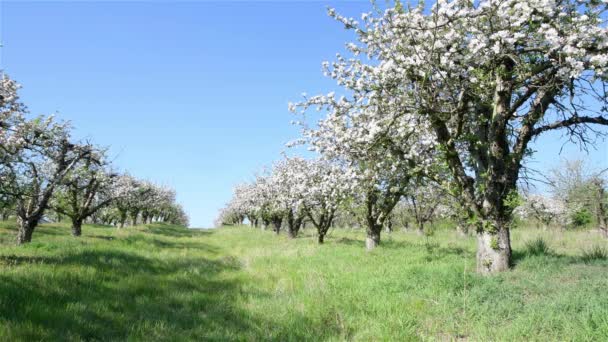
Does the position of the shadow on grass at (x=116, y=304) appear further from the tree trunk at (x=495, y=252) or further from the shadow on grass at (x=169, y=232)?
the shadow on grass at (x=169, y=232)

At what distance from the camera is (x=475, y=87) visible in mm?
9383

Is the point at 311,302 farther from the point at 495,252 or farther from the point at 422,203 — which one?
the point at 422,203

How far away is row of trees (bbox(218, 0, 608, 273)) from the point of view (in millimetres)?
8234

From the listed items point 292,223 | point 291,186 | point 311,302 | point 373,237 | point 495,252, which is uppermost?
point 291,186

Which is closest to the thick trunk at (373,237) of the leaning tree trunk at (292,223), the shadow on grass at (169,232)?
the leaning tree trunk at (292,223)

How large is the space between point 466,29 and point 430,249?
10387 millimetres

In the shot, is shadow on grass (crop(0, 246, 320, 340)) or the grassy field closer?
the grassy field

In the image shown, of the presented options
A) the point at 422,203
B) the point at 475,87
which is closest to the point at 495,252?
the point at 475,87

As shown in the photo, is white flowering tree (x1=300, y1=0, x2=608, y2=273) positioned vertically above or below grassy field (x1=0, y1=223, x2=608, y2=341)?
above

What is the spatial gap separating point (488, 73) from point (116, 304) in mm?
9896

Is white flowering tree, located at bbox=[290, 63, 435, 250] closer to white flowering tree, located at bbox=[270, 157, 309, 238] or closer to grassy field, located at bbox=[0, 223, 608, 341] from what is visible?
grassy field, located at bbox=[0, 223, 608, 341]

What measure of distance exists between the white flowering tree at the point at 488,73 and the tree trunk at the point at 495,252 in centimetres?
3

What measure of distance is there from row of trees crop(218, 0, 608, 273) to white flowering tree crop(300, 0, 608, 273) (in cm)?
3

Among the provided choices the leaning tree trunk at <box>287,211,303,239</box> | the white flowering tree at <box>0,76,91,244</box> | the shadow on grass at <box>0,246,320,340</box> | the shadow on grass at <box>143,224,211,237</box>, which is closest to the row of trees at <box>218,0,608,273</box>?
the shadow on grass at <box>0,246,320,340</box>
